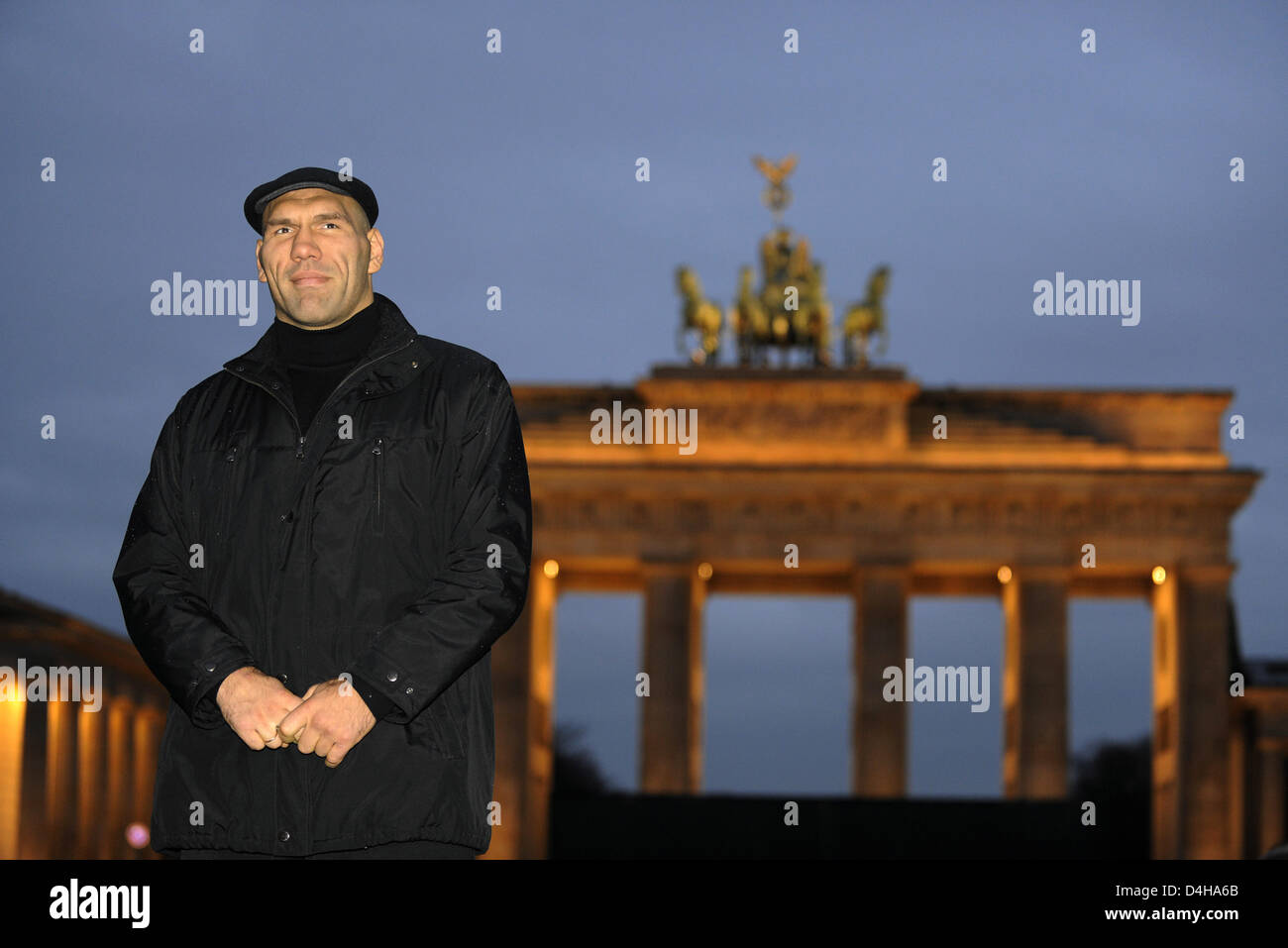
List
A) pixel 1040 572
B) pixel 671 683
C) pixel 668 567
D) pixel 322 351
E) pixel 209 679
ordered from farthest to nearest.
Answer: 1. pixel 668 567
2. pixel 1040 572
3. pixel 671 683
4. pixel 322 351
5. pixel 209 679

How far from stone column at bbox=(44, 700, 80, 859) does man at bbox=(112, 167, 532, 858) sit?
6074 cm

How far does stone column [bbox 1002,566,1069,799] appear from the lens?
65.0m

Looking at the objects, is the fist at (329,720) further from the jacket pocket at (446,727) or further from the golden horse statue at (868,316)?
the golden horse statue at (868,316)

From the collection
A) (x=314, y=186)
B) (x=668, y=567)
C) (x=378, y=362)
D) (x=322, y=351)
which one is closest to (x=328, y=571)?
(x=378, y=362)

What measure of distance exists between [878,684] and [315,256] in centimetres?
6004

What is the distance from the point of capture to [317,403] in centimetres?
730

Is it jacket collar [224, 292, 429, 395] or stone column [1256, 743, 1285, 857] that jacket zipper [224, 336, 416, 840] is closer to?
jacket collar [224, 292, 429, 395]

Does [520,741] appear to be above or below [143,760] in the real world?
above

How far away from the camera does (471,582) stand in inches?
265

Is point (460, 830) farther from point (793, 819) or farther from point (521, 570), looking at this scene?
point (793, 819)

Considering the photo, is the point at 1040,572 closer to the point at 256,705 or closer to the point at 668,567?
the point at 668,567

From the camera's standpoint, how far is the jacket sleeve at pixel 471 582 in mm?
6566

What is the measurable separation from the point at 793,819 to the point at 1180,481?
23.7 m
